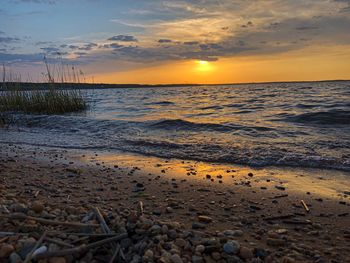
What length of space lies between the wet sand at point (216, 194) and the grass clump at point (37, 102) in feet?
43.2

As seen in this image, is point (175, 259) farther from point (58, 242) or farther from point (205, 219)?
point (205, 219)

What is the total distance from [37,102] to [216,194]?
1807 centimetres

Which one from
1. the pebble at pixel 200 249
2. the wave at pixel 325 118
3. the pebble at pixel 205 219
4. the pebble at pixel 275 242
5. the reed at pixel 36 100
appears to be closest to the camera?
the pebble at pixel 200 249

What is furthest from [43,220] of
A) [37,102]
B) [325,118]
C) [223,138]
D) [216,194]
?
[37,102]

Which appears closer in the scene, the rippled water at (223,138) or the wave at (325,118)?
the rippled water at (223,138)

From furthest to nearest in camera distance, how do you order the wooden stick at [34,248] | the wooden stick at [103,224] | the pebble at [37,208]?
the pebble at [37,208], the wooden stick at [103,224], the wooden stick at [34,248]

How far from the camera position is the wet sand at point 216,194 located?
3416 millimetres

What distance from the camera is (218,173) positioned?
20.8 feet

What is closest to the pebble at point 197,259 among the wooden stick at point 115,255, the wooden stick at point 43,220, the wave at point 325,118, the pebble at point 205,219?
the wooden stick at point 115,255

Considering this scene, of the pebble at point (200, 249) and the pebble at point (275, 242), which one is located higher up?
the pebble at point (200, 249)

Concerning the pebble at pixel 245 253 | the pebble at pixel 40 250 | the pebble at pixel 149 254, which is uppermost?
the pebble at pixel 40 250

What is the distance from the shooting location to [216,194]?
4.91 m

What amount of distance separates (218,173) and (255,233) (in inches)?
115

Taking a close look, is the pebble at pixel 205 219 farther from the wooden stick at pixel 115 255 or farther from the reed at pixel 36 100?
the reed at pixel 36 100
